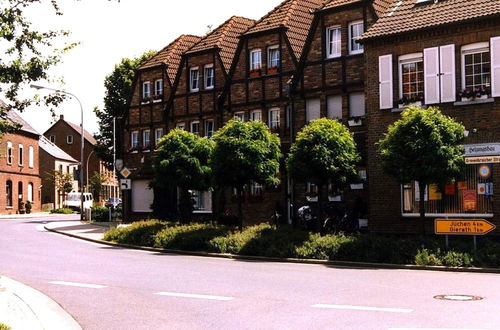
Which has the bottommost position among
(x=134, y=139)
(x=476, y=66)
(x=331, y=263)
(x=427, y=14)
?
(x=331, y=263)

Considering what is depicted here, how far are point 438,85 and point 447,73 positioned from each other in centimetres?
48

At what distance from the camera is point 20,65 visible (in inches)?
418

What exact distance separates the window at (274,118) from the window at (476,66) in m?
11.2

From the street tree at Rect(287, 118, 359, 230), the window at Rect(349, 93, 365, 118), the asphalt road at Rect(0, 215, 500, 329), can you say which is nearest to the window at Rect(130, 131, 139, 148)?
the window at Rect(349, 93, 365, 118)

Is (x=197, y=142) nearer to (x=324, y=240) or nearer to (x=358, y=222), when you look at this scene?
(x=358, y=222)

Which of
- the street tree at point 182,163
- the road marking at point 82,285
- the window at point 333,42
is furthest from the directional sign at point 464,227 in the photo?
the window at point 333,42

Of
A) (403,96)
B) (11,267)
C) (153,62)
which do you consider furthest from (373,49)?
(153,62)

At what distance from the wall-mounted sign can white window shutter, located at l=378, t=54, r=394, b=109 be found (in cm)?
327

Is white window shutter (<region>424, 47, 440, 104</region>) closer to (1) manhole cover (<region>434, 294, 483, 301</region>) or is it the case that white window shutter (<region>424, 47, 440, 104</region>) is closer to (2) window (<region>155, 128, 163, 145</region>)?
(1) manhole cover (<region>434, 294, 483, 301</region>)

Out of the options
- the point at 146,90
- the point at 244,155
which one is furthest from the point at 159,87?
the point at 244,155

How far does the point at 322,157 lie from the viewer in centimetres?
2131

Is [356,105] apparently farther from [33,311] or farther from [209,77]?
[33,311]

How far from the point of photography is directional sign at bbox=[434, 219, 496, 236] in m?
17.9

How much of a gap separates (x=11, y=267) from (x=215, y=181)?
8.42 metres
